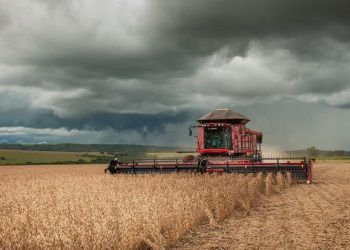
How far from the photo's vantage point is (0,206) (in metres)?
9.53

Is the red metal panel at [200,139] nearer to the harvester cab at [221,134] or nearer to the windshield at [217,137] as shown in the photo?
the harvester cab at [221,134]

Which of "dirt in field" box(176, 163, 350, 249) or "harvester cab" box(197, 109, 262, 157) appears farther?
"harvester cab" box(197, 109, 262, 157)

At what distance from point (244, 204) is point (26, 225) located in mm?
5978

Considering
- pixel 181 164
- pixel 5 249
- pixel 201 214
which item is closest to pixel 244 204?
pixel 201 214

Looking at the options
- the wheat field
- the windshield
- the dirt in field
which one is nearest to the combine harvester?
the windshield

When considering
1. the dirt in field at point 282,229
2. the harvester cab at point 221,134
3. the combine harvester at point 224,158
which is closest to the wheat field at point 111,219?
the dirt in field at point 282,229

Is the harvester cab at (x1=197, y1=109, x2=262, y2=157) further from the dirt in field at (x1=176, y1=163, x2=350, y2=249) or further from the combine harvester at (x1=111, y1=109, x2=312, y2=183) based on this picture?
the dirt in field at (x1=176, y1=163, x2=350, y2=249)

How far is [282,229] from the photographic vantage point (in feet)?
28.4

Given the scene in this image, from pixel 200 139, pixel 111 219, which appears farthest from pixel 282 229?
pixel 200 139

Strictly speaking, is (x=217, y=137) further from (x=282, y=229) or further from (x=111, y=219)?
(x=111, y=219)

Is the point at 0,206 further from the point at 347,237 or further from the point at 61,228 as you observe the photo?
the point at 347,237

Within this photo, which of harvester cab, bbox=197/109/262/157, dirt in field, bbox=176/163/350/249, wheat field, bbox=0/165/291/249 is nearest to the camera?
wheat field, bbox=0/165/291/249

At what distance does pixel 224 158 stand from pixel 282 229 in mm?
12230

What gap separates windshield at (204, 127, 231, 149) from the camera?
22562 mm
